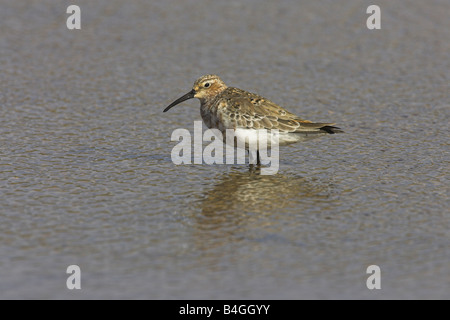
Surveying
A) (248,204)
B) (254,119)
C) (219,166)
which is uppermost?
(254,119)

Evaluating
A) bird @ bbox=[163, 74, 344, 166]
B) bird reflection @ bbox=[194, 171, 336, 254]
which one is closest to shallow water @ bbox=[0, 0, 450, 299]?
bird reflection @ bbox=[194, 171, 336, 254]

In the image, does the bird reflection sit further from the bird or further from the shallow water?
the bird

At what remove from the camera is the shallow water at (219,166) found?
8.59 meters

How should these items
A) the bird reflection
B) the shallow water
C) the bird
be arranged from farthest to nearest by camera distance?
1. the bird
2. the bird reflection
3. the shallow water

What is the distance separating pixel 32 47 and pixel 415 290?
527 inches

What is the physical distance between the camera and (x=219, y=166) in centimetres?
1284

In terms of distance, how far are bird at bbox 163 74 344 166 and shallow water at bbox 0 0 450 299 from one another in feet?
1.73

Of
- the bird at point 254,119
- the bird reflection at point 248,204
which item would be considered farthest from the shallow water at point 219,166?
the bird at point 254,119

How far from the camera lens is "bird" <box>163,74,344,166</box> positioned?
41.9ft

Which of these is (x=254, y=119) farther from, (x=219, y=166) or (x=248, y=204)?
(x=248, y=204)

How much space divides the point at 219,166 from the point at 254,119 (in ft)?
3.32

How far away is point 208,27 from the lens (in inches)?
787

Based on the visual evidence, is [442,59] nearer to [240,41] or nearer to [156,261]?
[240,41]

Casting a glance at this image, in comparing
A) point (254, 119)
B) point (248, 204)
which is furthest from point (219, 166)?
point (248, 204)
